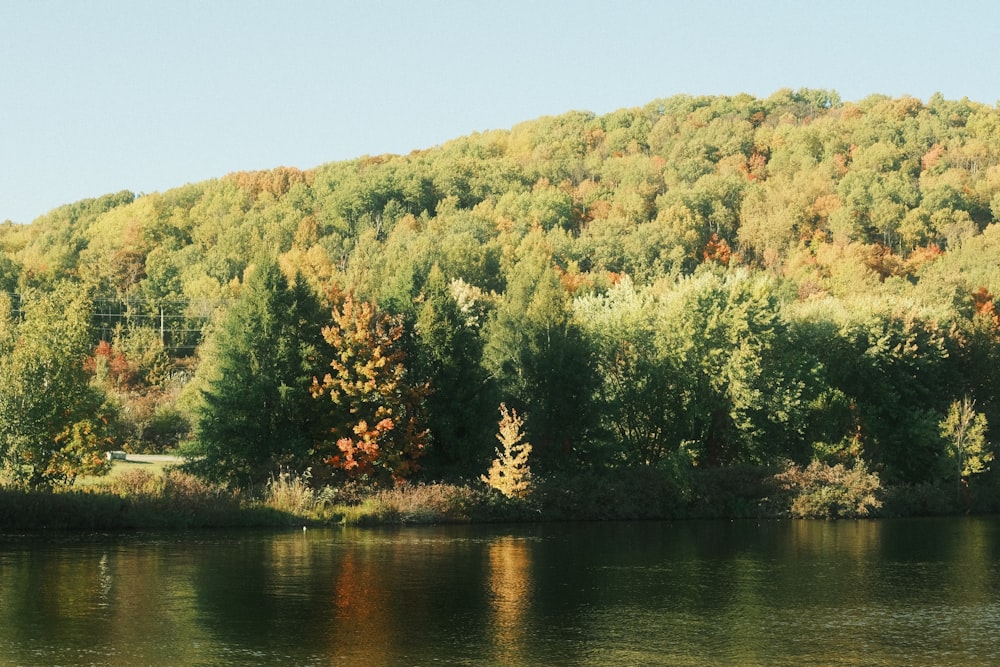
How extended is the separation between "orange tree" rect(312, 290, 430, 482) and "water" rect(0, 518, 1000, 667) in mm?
7530

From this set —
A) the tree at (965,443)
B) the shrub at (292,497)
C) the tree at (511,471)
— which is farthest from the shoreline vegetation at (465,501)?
the tree at (965,443)

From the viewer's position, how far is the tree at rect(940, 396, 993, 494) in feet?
224

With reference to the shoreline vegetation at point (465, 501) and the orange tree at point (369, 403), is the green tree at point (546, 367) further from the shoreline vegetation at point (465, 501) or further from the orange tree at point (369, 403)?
the orange tree at point (369, 403)

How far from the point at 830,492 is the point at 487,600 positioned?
1436 inches

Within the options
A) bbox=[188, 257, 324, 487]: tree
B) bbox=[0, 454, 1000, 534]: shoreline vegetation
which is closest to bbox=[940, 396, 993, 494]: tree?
bbox=[0, 454, 1000, 534]: shoreline vegetation

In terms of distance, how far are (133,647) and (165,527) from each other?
2557 centimetres

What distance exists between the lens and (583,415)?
207ft

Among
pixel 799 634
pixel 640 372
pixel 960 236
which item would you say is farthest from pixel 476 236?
pixel 799 634

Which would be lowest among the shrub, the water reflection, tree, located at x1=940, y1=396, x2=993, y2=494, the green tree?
the water reflection

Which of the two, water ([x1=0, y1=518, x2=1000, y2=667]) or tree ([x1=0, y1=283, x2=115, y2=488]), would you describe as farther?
tree ([x1=0, y1=283, x2=115, y2=488])

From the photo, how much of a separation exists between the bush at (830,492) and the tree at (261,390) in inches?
1021

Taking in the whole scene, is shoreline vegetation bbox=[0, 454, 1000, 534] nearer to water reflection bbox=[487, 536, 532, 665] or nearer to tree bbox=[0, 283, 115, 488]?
tree bbox=[0, 283, 115, 488]

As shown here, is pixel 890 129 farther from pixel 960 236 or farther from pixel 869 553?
pixel 869 553

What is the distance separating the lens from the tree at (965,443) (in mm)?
68375
